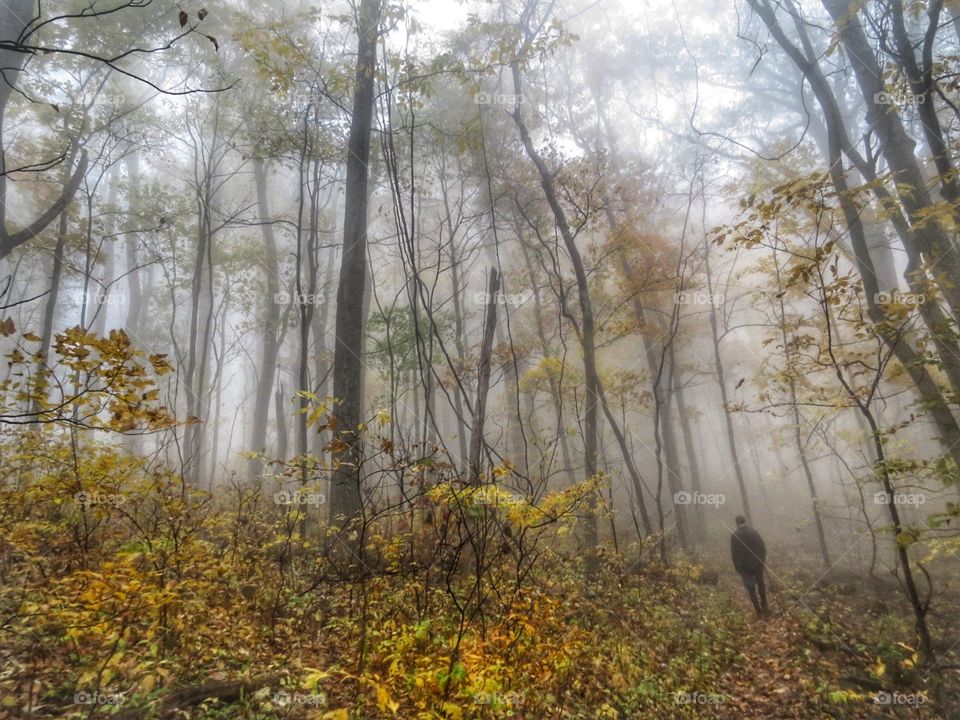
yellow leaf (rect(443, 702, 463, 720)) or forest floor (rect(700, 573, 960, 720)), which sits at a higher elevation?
yellow leaf (rect(443, 702, 463, 720))

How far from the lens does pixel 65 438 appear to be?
5.84 metres

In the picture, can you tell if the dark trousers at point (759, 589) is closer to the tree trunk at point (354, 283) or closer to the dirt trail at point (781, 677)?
the dirt trail at point (781, 677)

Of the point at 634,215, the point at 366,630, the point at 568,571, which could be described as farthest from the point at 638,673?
the point at 634,215

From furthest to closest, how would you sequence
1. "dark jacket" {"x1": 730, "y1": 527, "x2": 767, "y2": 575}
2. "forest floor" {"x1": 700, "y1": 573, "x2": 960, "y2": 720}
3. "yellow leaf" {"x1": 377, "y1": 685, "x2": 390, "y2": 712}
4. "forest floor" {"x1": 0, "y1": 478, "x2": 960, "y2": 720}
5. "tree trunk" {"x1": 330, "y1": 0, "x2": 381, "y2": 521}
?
"dark jacket" {"x1": 730, "y1": 527, "x2": 767, "y2": 575}, "tree trunk" {"x1": 330, "y1": 0, "x2": 381, "y2": 521}, "forest floor" {"x1": 700, "y1": 573, "x2": 960, "y2": 720}, "forest floor" {"x1": 0, "y1": 478, "x2": 960, "y2": 720}, "yellow leaf" {"x1": 377, "y1": 685, "x2": 390, "y2": 712}

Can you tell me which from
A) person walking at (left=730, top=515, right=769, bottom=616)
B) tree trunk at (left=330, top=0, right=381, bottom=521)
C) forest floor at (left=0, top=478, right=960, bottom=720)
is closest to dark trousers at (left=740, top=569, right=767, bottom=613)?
person walking at (left=730, top=515, right=769, bottom=616)

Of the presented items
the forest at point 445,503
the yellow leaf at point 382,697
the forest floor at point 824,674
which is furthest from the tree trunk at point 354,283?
the forest floor at point 824,674

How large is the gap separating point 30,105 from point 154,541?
46.5 ft

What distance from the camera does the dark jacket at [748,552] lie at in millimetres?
7805

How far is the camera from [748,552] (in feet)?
25.7

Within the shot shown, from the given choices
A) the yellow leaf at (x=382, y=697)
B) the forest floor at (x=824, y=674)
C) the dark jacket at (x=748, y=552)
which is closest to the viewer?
the yellow leaf at (x=382, y=697)

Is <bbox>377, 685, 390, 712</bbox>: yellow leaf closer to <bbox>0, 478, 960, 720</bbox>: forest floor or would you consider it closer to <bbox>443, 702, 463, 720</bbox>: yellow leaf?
<bbox>0, 478, 960, 720</bbox>: forest floor

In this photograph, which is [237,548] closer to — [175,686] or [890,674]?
[175,686]

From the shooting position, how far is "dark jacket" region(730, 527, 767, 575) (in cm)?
780

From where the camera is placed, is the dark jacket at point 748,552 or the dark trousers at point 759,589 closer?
the dark trousers at point 759,589
